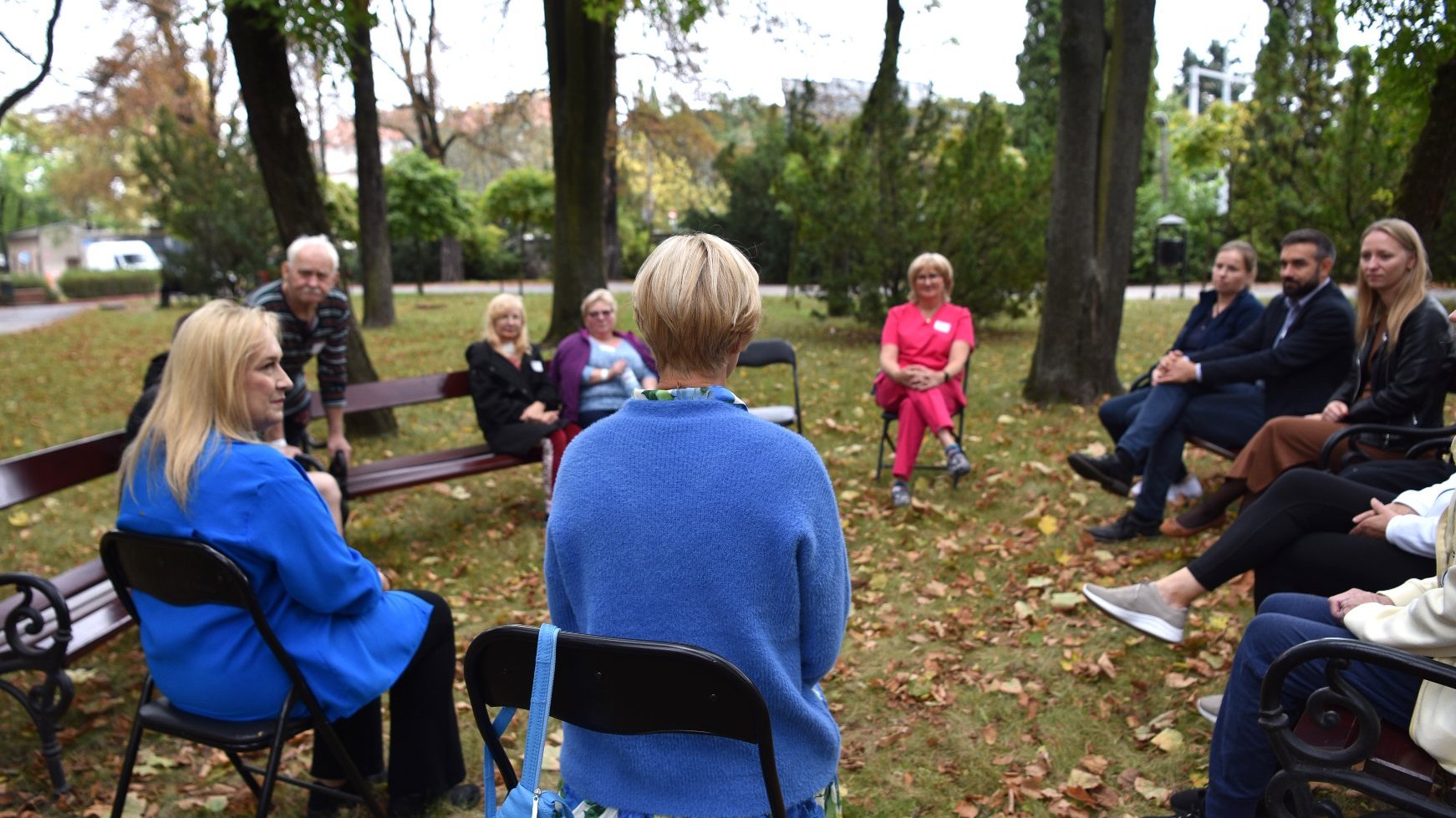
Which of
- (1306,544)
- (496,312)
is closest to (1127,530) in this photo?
(1306,544)

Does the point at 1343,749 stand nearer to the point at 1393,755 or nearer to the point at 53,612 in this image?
the point at 1393,755

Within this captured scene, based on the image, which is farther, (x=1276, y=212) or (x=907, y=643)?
(x=1276, y=212)

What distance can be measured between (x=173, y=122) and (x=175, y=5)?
436 centimetres

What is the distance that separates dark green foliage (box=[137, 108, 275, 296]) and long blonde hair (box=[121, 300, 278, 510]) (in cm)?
2023

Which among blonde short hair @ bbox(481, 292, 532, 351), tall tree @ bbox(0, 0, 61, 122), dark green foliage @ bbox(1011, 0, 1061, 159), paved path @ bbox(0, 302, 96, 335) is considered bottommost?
paved path @ bbox(0, 302, 96, 335)

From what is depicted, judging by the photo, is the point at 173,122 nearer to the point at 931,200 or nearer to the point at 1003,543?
the point at 931,200

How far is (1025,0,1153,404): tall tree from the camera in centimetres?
851

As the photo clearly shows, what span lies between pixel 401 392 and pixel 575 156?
6961 mm

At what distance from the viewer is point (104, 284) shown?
40344 millimetres

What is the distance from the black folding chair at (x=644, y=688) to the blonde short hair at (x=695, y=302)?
1.67 feet

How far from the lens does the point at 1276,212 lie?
15.8 metres

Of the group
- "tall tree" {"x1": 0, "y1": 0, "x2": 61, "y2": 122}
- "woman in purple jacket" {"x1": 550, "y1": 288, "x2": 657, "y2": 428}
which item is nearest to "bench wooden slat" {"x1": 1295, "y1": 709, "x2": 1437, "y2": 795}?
"woman in purple jacket" {"x1": 550, "y1": 288, "x2": 657, "y2": 428}

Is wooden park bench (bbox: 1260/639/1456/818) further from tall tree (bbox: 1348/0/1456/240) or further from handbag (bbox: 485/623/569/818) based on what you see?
tall tree (bbox: 1348/0/1456/240)

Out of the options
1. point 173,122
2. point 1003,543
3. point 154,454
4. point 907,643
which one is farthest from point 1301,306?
point 173,122
